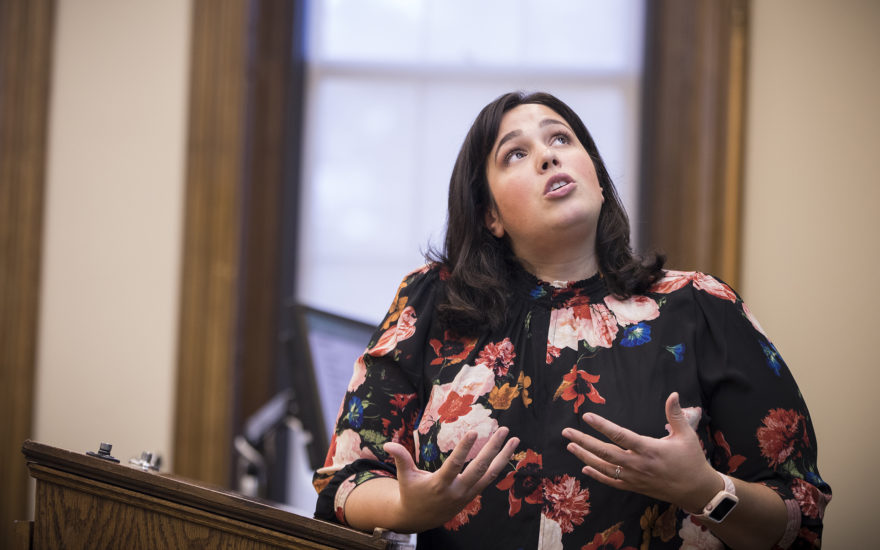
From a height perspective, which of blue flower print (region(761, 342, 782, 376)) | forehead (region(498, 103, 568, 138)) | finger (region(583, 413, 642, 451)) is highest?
forehead (region(498, 103, 568, 138))

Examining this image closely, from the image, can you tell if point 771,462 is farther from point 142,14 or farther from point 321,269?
point 142,14

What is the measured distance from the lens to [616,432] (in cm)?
93

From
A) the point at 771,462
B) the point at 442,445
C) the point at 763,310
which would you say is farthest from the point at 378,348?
the point at 763,310

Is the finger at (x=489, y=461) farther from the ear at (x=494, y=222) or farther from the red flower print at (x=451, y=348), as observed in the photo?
the ear at (x=494, y=222)

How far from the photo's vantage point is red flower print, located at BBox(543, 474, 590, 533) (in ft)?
3.60

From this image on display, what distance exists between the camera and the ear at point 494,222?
4.56ft

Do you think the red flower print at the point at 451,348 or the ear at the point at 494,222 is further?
the ear at the point at 494,222

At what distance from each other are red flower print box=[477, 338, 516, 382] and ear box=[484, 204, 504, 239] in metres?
0.23

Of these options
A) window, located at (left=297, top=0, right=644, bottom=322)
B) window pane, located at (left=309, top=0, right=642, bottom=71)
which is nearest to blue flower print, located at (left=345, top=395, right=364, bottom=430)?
window, located at (left=297, top=0, right=644, bottom=322)

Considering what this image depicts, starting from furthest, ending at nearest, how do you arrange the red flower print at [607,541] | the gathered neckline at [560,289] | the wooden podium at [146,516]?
the gathered neckline at [560,289] → the red flower print at [607,541] → the wooden podium at [146,516]

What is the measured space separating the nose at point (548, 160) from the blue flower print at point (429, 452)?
0.47 metres

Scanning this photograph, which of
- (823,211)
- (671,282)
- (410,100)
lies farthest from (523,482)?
(410,100)

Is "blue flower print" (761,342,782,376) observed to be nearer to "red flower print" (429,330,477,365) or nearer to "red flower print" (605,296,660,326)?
"red flower print" (605,296,660,326)

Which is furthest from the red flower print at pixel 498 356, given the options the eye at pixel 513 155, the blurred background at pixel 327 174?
the blurred background at pixel 327 174
